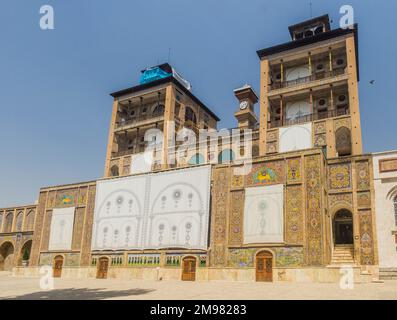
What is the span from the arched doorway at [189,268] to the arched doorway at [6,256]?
Result: 2246 cm

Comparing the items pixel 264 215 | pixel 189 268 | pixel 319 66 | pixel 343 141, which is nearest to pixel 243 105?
pixel 319 66

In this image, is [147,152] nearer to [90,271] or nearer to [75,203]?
[75,203]

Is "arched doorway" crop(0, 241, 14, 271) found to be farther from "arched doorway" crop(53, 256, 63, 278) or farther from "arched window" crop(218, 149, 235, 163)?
"arched window" crop(218, 149, 235, 163)

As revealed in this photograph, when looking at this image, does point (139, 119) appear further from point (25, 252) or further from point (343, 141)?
point (343, 141)

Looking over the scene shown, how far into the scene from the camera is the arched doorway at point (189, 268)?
2309 centimetres

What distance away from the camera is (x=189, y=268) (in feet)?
76.4

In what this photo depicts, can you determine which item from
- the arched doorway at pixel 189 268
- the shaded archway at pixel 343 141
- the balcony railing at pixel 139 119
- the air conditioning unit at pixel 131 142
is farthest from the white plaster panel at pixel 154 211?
the air conditioning unit at pixel 131 142

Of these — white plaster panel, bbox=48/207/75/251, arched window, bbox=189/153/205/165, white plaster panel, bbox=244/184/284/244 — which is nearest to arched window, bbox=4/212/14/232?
white plaster panel, bbox=48/207/75/251

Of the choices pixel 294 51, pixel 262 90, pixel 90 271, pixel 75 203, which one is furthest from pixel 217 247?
pixel 294 51

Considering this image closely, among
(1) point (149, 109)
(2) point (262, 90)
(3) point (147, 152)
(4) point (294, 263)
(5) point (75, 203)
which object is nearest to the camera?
(4) point (294, 263)

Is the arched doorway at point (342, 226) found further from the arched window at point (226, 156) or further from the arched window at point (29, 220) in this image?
the arched window at point (29, 220)

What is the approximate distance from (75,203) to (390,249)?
22.5m

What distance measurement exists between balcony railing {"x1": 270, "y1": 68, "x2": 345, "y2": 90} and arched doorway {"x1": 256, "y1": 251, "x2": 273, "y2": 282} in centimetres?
1592
